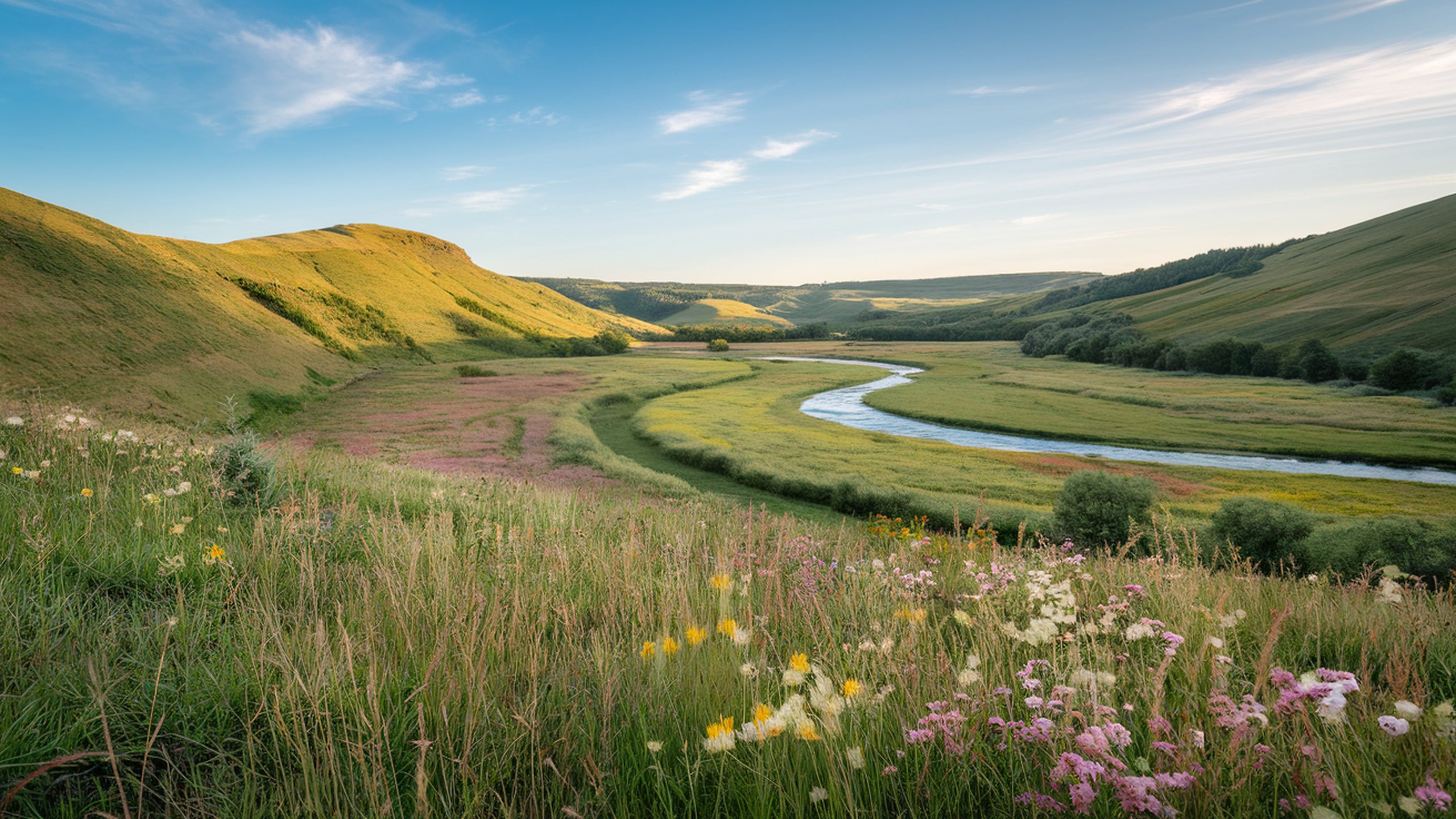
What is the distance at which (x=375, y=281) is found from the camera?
319 feet

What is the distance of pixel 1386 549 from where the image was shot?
16156mm

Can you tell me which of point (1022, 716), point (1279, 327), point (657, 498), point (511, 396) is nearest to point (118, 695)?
point (1022, 716)

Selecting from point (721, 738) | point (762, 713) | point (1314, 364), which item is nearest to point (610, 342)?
point (1314, 364)

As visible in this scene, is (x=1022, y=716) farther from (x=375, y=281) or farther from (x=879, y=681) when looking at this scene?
(x=375, y=281)

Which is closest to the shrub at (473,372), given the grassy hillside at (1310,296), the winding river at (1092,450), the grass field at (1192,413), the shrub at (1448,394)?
the winding river at (1092,450)

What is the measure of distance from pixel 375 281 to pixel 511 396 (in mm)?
59496

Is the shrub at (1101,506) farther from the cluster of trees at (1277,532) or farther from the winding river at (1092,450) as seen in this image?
the winding river at (1092,450)

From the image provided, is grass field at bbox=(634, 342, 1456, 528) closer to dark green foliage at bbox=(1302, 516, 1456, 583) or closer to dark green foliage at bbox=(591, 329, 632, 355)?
dark green foliage at bbox=(1302, 516, 1456, 583)

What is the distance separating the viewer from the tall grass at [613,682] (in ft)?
7.10

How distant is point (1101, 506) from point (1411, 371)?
56.7 metres

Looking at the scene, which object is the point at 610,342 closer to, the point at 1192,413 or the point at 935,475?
the point at 1192,413

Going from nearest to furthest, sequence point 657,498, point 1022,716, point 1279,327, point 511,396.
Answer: point 1022,716, point 657,498, point 511,396, point 1279,327

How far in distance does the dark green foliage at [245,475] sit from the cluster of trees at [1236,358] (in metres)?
70.5

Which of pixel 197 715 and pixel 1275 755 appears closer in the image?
pixel 1275 755
